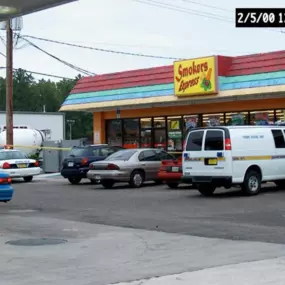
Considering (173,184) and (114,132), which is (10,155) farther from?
(173,184)

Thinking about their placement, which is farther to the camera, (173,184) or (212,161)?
(173,184)

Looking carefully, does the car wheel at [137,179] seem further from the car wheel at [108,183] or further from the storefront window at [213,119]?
the storefront window at [213,119]

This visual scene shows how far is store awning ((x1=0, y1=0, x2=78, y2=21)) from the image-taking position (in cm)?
1461

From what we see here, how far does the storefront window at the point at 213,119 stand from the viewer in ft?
94.7

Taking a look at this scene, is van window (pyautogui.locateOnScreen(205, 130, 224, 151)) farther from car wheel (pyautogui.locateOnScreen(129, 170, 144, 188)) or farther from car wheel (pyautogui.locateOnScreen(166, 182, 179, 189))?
car wheel (pyautogui.locateOnScreen(129, 170, 144, 188))

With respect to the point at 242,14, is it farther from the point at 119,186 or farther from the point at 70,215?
the point at 119,186

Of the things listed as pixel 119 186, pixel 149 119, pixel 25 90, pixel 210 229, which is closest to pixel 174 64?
pixel 149 119

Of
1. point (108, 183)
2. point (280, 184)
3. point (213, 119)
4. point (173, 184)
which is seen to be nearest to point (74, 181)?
point (108, 183)

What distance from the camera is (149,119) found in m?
32.2

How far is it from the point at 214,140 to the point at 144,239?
790 cm

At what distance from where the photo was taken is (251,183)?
18734 mm

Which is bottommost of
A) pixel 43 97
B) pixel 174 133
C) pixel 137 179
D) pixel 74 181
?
pixel 74 181

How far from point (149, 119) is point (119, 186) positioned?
27.2ft

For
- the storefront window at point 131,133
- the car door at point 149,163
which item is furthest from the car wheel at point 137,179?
the storefront window at point 131,133
